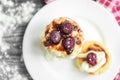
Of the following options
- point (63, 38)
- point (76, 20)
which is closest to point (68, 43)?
point (63, 38)

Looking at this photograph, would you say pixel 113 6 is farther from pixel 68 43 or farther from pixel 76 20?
pixel 68 43

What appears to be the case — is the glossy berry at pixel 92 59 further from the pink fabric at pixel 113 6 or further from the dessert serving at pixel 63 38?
the pink fabric at pixel 113 6

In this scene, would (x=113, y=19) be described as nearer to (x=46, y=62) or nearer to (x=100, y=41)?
(x=100, y=41)

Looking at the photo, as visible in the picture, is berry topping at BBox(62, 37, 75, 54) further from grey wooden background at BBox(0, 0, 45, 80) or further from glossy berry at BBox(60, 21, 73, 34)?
grey wooden background at BBox(0, 0, 45, 80)

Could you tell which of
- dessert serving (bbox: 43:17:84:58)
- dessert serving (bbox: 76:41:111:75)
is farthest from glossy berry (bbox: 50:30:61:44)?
dessert serving (bbox: 76:41:111:75)

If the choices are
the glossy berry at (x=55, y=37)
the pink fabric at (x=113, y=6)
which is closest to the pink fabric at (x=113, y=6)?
the pink fabric at (x=113, y=6)

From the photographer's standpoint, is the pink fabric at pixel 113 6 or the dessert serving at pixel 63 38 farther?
the pink fabric at pixel 113 6

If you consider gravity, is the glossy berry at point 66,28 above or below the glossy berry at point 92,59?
above
